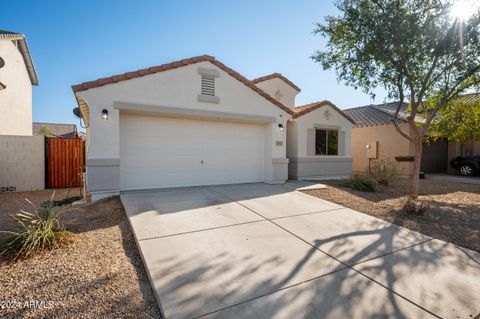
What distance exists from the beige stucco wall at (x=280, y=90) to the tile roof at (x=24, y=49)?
12885mm

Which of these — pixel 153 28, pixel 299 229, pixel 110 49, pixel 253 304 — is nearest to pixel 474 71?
pixel 299 229

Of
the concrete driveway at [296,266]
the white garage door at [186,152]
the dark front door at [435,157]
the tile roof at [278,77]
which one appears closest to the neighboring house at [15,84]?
the white garage door at [186,152]

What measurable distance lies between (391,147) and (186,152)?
1267 centimetres

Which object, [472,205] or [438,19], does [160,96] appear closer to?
[438,19]

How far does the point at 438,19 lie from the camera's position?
7.02m

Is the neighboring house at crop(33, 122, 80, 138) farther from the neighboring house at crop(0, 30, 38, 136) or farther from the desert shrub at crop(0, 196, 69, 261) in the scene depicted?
the desert shrub at crop(0, 196, 69, 261)

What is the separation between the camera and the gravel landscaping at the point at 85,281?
7.62 ft

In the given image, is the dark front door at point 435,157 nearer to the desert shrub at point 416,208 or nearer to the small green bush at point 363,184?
the small green bush at point 363,184

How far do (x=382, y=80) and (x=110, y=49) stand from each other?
9940mm

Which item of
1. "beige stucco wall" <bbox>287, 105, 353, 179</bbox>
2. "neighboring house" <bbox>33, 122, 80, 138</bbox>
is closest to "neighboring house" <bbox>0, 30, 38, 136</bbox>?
"beige stucco wall" <bbox>287, 105, 353, 179</bbox>

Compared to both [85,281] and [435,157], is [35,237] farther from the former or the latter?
[435,157]

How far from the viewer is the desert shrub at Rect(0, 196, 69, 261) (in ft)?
11.0

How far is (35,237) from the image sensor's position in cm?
349

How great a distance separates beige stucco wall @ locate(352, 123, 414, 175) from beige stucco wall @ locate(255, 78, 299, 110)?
5.64m
